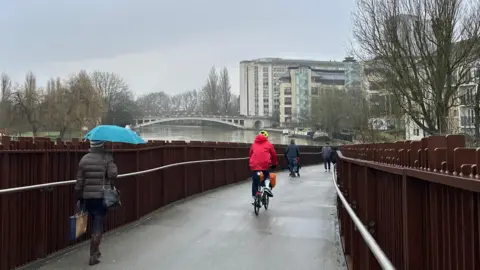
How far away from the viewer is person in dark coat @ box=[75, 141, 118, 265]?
21.7 ft

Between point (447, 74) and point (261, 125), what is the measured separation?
9723 cm

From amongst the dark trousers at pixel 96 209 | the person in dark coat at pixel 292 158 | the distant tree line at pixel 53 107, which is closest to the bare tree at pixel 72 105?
the distant tree line at pixel 53 107

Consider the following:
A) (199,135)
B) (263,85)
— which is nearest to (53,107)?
(199,135)

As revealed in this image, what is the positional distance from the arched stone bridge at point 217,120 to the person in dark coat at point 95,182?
243 ft

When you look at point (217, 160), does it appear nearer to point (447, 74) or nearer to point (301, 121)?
point (447, 74)

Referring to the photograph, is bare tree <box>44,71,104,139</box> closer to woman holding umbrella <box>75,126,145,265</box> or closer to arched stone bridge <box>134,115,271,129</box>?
arched stone bridge <box>134,115,271,129</box>

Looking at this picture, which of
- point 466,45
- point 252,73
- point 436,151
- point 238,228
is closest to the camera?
point 436,151

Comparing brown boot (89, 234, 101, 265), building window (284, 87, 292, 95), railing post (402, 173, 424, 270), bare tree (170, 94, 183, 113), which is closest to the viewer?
railing post (402, 173, 424, 270)

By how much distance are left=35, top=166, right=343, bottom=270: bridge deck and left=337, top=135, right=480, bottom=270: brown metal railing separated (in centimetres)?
310

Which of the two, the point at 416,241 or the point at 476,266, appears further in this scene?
the point at 416,241

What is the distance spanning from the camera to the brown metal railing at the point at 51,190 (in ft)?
19.5

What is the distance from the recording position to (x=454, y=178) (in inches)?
75.6

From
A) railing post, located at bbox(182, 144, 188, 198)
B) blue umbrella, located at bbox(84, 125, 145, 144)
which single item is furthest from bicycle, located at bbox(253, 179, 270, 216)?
blue umbrella, located at bbox(84, 125, 145, 144)

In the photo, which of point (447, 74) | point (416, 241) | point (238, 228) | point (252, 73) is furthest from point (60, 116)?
point (252, 73)
